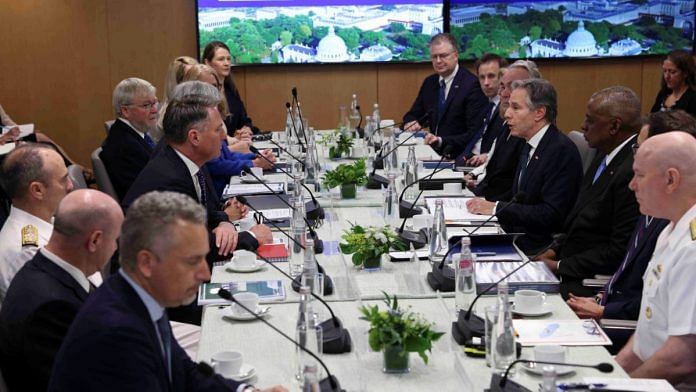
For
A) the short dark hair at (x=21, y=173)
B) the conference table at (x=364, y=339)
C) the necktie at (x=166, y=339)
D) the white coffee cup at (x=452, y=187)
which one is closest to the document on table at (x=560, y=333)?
the conference table at (x=364, y=339)

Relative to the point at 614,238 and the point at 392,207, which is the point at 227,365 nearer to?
the point at 392,207

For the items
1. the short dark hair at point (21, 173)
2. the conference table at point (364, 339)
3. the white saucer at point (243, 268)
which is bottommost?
the conference table at point (364, 339)

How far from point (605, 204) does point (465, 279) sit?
1346mm

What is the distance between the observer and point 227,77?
7801 mm

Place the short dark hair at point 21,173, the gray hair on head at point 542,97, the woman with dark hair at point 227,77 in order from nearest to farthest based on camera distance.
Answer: the short dark hair at point 21,173, the gray hair on head at point 542,97, the woman with dark hair at point 227,77

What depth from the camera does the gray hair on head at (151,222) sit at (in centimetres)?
227

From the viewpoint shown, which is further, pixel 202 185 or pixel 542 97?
pixel 542 97

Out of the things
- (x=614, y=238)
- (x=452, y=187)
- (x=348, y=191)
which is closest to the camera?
(x=614, y=238)

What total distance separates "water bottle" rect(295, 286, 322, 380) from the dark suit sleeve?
185 centimetres

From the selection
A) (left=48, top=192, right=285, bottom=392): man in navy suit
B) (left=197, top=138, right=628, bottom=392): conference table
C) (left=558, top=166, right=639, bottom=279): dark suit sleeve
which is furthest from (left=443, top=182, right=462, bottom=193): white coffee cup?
(left=48, top=192, right=285, bottom=392): man in navy suit

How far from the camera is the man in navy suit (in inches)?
84.7

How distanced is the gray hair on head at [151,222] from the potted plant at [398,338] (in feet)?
1.96

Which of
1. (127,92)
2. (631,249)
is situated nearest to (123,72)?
(127,92)

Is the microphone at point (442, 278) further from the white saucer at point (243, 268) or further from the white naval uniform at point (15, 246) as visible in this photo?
the white naval uniform at point (15, 246)
